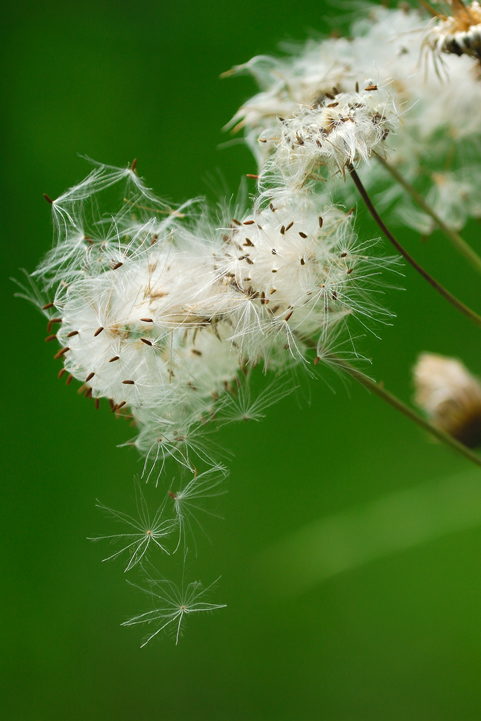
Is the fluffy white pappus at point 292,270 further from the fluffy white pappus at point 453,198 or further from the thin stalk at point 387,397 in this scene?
the fluffy white pappus at point 453,198

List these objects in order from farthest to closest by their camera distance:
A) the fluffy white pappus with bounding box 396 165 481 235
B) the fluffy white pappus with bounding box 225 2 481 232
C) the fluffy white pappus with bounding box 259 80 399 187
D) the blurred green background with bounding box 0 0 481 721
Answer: the blurred green background with bounding box 0 0 481 721, the fluffy white pappus with bounding box 396 165 481 235, the fluffy white pappus with bounding box 225 2 481 232, the fluffy white pappus with bounding box 259 80 399 187

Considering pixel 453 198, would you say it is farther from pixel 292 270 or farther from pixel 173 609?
pixel 173 609

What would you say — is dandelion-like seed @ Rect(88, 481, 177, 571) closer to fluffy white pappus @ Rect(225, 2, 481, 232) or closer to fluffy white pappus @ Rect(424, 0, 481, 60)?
fluffy white pappus @ Rect(225, 2, 481, 232)

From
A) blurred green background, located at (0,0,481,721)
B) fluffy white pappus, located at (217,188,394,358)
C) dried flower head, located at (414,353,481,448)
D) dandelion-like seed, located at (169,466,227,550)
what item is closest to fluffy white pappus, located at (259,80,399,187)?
fluffy white pappus, located at (217,188,394,358)

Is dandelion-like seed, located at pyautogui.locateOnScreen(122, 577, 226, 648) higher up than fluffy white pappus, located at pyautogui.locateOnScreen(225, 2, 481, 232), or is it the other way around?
fluffy white pappus, located at pyautogui.locateOnScreen(225, 2, 481, 232)

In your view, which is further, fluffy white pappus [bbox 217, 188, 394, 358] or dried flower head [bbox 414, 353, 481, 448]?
dried flower head [bbox 414, 353, 481, 448]

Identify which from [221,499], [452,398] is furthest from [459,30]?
[221,499]

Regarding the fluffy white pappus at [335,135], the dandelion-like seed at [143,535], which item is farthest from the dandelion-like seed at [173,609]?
the fluffy white pappus at [335,135]

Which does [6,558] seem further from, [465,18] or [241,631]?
[465,18]
